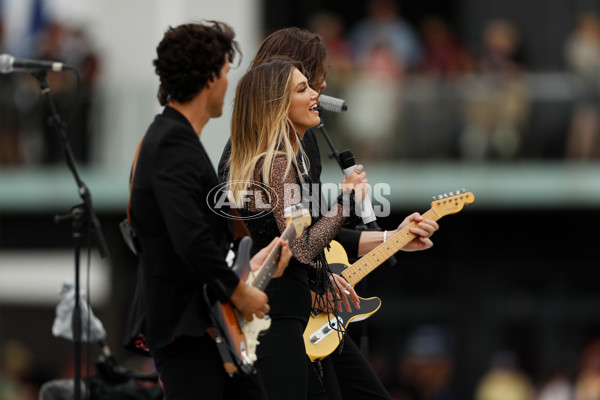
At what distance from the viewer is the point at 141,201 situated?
433 cm

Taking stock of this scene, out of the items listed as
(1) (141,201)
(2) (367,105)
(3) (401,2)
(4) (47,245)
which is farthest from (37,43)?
(1) (141,201)

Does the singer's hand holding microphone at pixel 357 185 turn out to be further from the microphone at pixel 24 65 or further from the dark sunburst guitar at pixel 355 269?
the microphone at pixel 24 65

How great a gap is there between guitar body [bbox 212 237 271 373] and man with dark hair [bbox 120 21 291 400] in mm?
42

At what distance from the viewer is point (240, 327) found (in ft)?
14.5

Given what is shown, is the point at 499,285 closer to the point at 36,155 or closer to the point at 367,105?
the point at 367,105

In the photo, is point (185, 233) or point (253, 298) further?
point (253, 298)

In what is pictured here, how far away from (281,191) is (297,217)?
0.15 m

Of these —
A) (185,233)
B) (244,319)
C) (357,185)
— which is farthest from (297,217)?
(185,233)

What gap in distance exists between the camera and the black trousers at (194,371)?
433 centimetres

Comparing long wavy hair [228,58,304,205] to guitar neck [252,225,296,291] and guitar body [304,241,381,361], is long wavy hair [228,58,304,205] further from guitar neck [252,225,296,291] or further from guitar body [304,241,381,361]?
guitar body [304,241,381,361]

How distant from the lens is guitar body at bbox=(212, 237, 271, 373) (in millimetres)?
4357

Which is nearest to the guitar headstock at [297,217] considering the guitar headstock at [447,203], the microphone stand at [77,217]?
the guitar headstock at [447,203]

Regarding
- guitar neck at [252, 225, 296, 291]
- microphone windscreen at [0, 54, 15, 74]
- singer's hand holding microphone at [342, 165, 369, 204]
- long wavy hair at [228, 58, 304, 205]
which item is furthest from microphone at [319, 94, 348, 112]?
microphone windscreen at [0, 54, 15, 74]

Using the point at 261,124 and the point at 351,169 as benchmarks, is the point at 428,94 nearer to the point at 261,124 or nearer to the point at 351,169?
the point at 351,169
